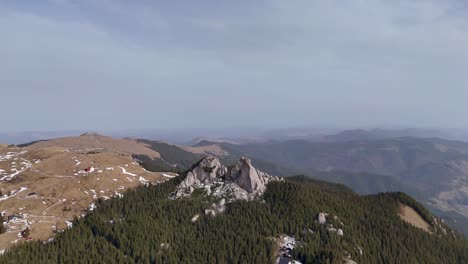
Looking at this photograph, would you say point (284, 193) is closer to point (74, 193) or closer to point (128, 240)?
point (128, 240)

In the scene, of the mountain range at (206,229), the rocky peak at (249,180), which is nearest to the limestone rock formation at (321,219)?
the mountain range at (206,229)

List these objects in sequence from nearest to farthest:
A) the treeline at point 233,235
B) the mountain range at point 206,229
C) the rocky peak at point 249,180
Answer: the treeline at point 233,235 → the mountain range at point 206,229 → the rocky peak at point 249,180

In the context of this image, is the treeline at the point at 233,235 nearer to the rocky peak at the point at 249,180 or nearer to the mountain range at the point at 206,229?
the mountain range at the point at 206,229

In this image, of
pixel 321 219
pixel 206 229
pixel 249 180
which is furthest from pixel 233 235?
pixel 321 219

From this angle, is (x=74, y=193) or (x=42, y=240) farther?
(x=74, y=193)

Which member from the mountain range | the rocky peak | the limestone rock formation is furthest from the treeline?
the rocky peak

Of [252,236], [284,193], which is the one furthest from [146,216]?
[284,193]

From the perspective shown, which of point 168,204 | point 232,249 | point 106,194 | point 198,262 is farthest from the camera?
point 106,194

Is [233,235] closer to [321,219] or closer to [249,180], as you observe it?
[249,180]
